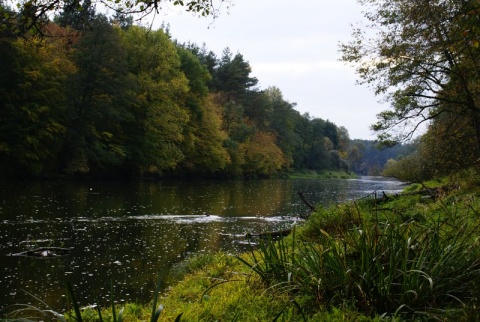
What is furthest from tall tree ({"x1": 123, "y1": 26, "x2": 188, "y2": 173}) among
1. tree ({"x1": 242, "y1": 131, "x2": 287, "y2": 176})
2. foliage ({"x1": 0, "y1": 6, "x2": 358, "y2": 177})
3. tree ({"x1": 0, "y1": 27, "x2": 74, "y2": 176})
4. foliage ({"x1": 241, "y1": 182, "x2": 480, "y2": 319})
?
foliage ({"x1": 241, "y1": 182, "x2": 480, "y2": 319})

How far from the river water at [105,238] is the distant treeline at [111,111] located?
300 inches

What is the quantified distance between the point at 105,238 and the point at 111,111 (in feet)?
85.7

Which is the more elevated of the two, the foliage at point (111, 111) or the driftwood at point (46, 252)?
the foliage at point (111, 111)

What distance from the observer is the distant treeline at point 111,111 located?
3294 centimetres

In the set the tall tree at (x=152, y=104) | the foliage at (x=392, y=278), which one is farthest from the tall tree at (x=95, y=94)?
the foliage at (x=392, y=278)

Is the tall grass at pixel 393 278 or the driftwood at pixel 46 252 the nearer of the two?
the tall grass at pixel 393 278

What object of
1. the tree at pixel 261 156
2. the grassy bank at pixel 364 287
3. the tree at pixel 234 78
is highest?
the tree at pixel 234 78

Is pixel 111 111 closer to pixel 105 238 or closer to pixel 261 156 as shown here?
pixel 105 238

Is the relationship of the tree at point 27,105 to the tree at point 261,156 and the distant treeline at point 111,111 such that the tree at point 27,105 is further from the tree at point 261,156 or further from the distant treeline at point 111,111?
the tree at point 261,156

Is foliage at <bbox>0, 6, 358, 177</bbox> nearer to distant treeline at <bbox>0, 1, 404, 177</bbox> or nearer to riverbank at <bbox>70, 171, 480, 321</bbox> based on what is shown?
distant treeline at <bbox>0, 1, 404, 177</bbox>

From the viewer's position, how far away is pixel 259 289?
527 centimetres

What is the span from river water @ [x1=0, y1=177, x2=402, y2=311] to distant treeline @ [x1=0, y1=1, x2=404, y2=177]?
7.63 metres

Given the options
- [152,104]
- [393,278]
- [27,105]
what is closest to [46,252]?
[393,278]

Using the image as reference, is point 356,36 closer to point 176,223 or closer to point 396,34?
point 396,34
